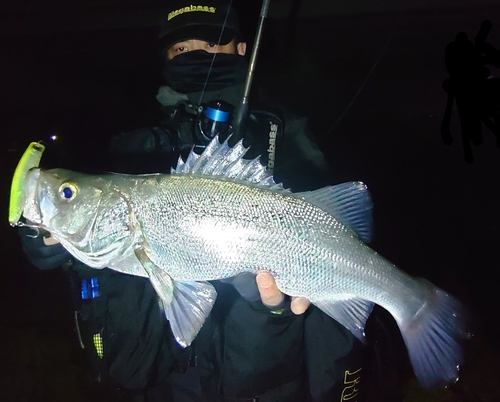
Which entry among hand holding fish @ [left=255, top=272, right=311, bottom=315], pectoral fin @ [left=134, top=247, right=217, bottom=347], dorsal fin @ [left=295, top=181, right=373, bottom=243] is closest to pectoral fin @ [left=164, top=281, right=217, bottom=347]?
pectoral fin @ [left=134, top=247, right=217, bottom=347]

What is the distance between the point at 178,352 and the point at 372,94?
6936mm

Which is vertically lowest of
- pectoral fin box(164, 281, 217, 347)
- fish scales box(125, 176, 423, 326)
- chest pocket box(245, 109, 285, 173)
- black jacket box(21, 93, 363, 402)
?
black jacket box(21, 93, 363, 402)

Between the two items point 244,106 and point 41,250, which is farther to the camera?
point 244,106

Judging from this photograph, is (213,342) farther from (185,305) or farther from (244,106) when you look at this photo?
→ (244,106)

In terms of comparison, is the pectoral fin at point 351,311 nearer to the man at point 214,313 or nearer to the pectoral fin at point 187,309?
the man at point 214,313

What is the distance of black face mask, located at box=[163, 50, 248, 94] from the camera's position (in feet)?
5.71

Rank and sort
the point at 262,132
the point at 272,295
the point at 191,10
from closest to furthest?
the point at 272,295, the point at 262,132, the point at 191,10

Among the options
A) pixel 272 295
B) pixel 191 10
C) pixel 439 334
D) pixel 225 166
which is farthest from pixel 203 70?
pixel 439 334

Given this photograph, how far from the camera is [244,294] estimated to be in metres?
1.39

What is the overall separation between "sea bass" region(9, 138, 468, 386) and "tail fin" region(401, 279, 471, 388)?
0.06m

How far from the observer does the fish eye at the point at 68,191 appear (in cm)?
105

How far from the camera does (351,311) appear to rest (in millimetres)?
1193

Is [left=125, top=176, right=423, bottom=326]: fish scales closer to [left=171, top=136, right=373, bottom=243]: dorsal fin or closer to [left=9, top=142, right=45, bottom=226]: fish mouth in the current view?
[left=171, top=136, right=373, bottom=243]: dorsal fin

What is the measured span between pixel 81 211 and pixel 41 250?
0.47m
